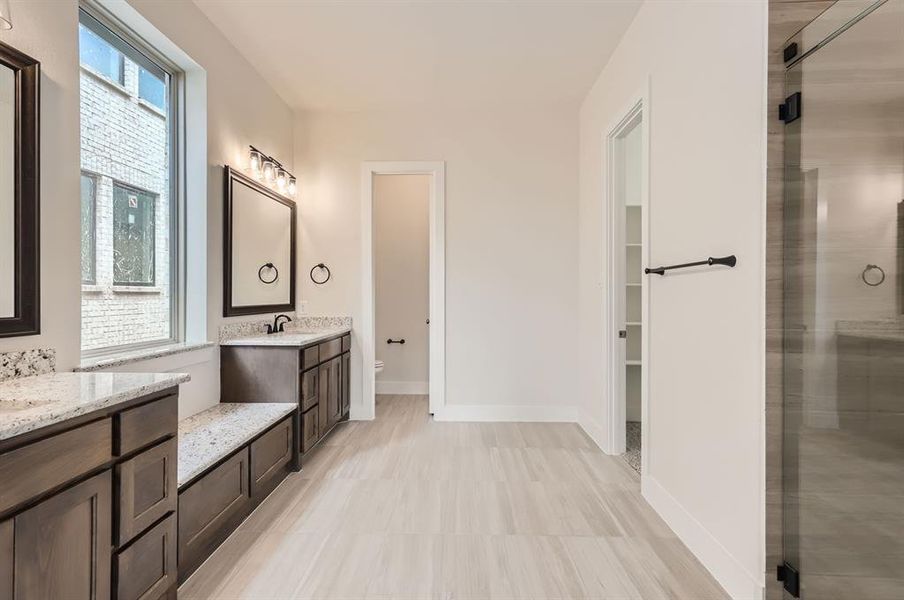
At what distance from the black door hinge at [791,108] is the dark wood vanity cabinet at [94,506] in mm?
2281

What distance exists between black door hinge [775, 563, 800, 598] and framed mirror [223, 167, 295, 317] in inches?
119

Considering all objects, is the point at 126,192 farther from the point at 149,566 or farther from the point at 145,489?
the point at 149,566

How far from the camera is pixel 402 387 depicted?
5125 mm

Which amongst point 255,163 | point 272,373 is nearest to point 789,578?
point 272,373

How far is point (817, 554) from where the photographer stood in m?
1.43

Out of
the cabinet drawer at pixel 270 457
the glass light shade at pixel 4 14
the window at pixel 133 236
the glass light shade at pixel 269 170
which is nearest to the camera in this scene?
the glass light shade at pixel 4 14

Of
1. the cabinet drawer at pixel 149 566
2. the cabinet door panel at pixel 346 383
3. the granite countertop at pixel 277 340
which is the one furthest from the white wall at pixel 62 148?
the cabinet door panel at pixel 346 383

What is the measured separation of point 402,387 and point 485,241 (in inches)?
83.8

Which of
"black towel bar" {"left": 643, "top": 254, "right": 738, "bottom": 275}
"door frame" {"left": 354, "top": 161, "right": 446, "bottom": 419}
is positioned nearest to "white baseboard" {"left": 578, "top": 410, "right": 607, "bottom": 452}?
"door frame" {"left": 354, "top": 161, "right": 446, "bottom": 419}

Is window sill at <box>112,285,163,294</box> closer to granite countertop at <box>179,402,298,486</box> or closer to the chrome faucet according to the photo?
granite countertop at <box>179,402,298,486</box>

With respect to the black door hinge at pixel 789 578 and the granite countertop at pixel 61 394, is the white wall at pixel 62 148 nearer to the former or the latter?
the granite countertop at pixel 61 394

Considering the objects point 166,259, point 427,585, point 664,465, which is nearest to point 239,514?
point 427,585

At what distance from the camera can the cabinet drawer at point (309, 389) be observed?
2889 millimetres

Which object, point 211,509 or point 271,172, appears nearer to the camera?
point 211,509
